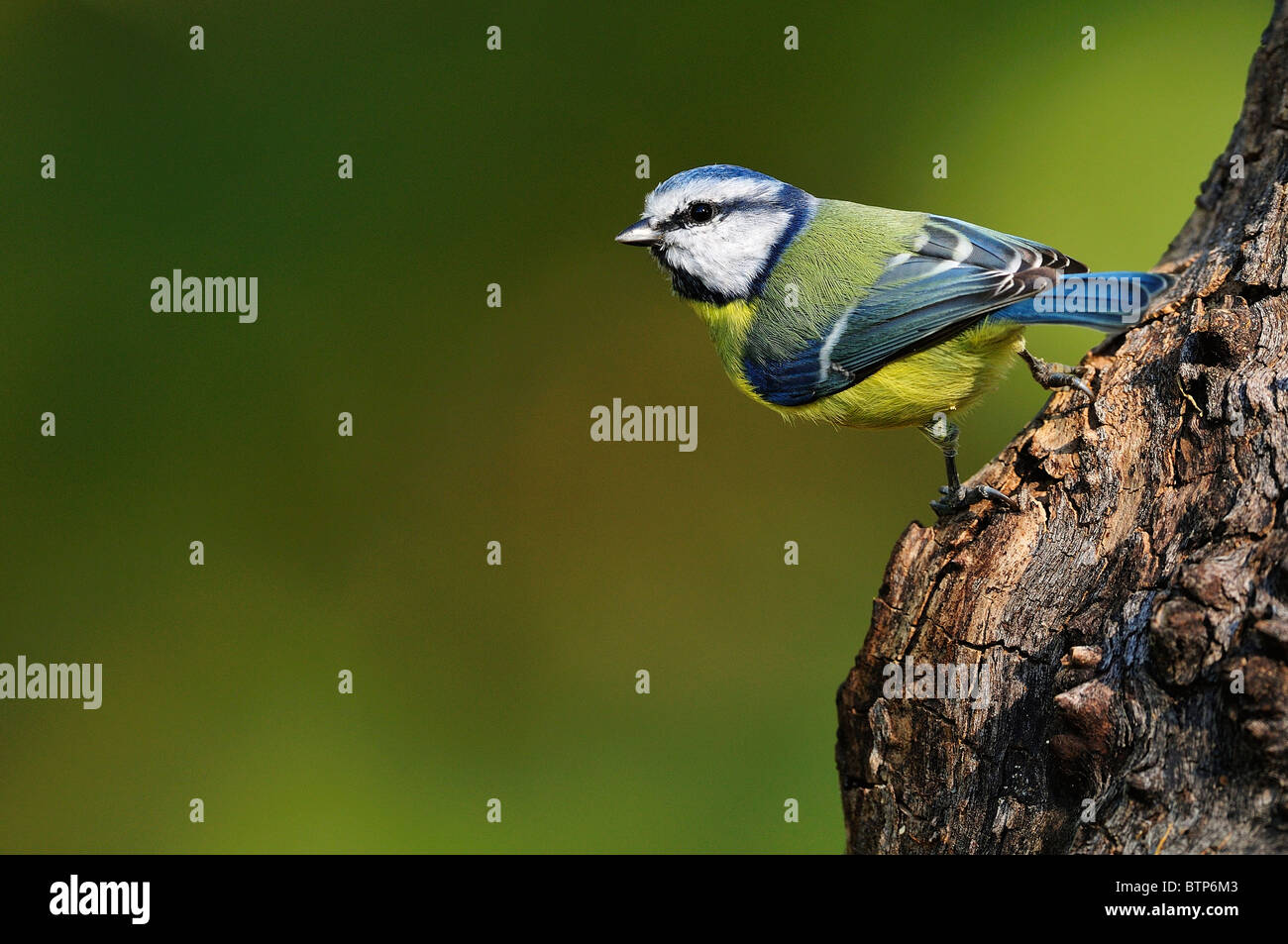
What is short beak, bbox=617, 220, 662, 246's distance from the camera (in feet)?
8.10

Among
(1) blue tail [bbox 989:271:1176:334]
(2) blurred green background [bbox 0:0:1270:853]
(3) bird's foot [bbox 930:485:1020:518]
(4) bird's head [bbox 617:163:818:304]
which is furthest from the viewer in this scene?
(2) blurred green background [bbox 0:0:1270:853]

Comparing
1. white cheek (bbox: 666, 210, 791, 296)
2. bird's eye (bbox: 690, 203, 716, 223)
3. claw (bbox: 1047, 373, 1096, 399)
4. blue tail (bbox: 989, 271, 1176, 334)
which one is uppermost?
bird's eye (bbox: 690, 203, 716, 223)

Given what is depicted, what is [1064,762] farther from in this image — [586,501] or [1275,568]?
[586,501]

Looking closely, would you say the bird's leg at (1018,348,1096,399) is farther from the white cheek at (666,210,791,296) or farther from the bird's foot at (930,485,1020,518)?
the white cheek at (666,210,791,296)

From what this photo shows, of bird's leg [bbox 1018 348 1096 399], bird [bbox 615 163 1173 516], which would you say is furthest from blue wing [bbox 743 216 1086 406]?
bird's leg [bbox 1018 348 1096 399]

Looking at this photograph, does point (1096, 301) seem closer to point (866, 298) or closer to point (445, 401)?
point (866, 298)

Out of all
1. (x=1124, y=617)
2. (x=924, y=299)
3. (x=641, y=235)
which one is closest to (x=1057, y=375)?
(x=924, y=299)

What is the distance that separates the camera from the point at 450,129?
4320 mm

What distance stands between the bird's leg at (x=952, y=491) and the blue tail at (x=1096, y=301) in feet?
1.03

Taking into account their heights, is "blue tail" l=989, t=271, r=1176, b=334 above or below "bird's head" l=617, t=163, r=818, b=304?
below

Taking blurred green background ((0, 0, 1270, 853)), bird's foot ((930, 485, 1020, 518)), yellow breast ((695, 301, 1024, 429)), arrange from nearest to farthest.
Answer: bird's foot ((930, 485, 1020, 518)) < yellow breast ((695, 301, 1024, 429)) < blurred green background ((0, 0, 1270, 853))

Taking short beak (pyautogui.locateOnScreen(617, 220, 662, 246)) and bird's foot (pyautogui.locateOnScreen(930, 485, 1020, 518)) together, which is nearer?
bird's foot (pyautogui.locateOnScreen(930, 485, 1020, 518))

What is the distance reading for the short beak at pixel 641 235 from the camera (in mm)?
2469

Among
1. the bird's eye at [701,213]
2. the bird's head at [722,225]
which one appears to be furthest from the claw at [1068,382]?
the bird's eye at [701,213]
